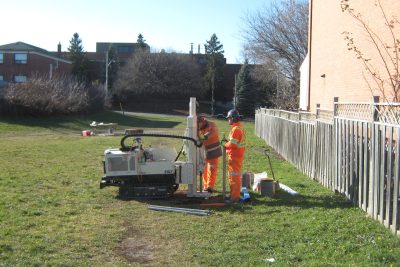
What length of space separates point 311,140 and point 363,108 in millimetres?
4595

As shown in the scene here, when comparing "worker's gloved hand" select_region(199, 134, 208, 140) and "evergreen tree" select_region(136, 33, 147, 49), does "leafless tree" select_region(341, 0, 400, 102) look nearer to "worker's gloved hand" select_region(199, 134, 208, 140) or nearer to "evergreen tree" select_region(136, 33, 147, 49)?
"worker's gloved hand" select_region(199, 134, 208, 140)

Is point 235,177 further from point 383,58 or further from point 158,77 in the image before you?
point 158,77

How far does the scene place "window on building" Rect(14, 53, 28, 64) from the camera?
66.1m

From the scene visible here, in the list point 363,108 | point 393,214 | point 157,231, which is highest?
point 363,108

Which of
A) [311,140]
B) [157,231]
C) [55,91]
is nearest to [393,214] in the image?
[157,231]

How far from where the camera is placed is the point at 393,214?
6922 mm

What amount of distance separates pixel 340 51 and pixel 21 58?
57025 mm

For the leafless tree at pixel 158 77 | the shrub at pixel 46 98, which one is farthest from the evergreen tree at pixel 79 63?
the shrub at pixel 46 98

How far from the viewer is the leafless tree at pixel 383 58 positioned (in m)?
11.6

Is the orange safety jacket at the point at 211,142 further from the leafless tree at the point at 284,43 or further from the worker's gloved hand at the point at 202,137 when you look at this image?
the leafless tree at the point at 284,43

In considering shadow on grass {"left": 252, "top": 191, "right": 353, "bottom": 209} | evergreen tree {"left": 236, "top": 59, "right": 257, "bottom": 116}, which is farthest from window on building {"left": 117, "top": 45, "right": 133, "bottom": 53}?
shadow on grass {"left": 252, "top": 191, "right": 353, "bottom": 209}

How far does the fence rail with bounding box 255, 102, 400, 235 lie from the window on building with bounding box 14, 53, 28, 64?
58.2 metres

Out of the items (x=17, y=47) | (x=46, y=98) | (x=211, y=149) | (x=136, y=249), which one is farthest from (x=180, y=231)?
(x=17, y=47)

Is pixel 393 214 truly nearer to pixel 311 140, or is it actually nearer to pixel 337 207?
pixel 337 207
